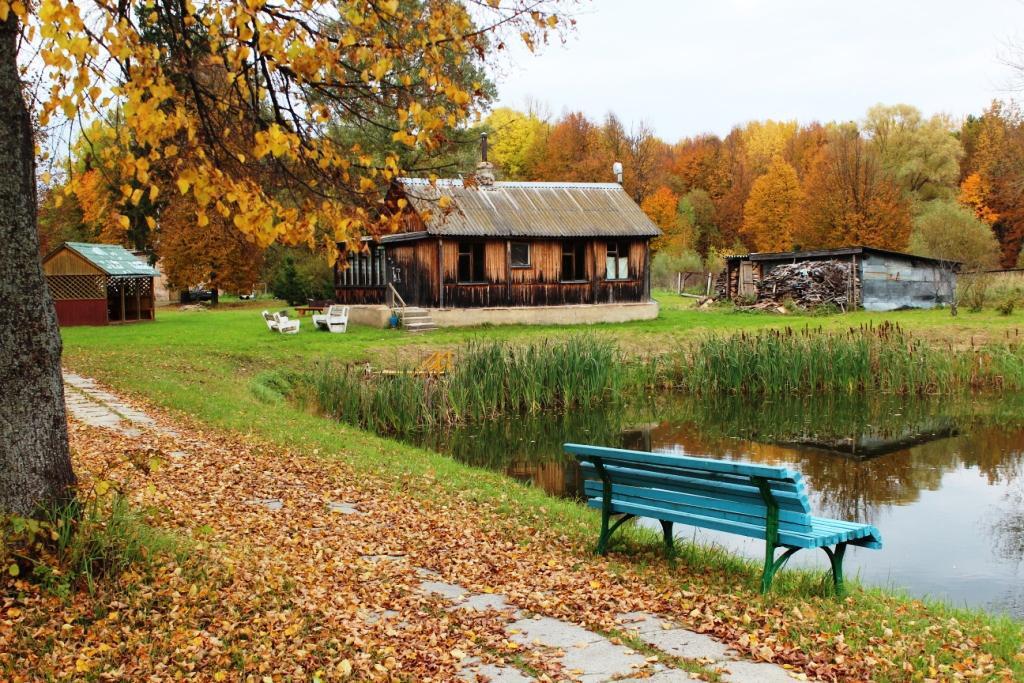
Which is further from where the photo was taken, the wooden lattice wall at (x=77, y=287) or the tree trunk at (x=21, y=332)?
the wooden lattice wall at (x=77, y=287)

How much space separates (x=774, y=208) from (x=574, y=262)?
33733 mm

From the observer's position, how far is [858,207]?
166 ft

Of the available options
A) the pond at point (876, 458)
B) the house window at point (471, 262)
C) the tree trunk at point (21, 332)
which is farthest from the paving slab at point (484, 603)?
the house window at point (471, 262)

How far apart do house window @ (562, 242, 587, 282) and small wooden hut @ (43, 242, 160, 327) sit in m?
15.4

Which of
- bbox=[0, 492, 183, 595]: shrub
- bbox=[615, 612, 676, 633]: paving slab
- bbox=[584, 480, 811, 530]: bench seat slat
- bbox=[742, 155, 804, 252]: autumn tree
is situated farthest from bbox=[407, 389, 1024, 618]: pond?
bbox=[742, 155, 804, 252]: autumn tree

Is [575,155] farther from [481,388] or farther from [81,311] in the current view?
[481,388]

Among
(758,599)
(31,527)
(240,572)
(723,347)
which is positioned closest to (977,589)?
(758,599)

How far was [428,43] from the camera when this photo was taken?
5.87 m

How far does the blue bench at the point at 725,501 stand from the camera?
5.94 m

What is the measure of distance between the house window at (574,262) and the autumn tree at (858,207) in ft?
81.2

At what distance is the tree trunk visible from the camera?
5.06 metres

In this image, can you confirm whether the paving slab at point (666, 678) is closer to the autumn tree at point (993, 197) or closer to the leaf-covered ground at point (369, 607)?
the leaf-covered ground at point (369, 607)

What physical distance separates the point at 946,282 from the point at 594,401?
2478 cm

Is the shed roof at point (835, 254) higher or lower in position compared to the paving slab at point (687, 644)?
higher
